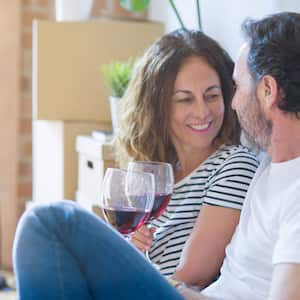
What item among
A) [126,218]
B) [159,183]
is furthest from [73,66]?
[126,218]

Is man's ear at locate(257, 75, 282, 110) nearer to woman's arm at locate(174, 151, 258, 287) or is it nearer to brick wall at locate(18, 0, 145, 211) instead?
woman's arm at locate(174, 151, 258, 287)

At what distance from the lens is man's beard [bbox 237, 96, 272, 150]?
49.2 inches

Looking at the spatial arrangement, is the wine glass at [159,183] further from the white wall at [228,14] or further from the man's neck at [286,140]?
the white wall at [228,14]

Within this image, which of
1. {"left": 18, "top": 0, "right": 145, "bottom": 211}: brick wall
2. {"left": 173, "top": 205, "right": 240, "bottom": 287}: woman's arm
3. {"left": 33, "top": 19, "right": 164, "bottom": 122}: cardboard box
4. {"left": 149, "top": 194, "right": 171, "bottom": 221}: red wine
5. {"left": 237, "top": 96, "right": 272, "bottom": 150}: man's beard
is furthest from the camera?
{"left": 18, "top": 0, "right": 145, "bottom": 211}: brick wall

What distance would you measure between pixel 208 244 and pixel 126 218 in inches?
10.1

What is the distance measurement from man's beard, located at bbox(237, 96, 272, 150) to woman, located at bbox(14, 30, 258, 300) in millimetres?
206

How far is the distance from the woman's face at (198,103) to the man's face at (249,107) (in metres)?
0.30

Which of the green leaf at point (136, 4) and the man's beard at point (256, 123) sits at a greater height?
the green leaf at point (136, 4)

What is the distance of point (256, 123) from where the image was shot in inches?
49.9

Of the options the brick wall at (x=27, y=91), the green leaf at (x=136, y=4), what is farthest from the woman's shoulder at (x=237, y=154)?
the brick wall at (x=27, y=91)

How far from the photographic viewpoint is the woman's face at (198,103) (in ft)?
5.37

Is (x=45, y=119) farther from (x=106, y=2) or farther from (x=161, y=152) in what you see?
(x=161, y=152)

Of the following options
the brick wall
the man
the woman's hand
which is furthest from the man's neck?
the brick wall

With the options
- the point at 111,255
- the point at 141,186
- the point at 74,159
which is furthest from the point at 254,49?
the point at 74,159
